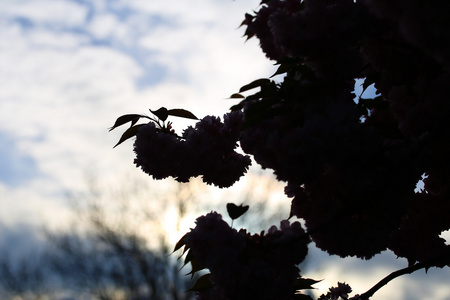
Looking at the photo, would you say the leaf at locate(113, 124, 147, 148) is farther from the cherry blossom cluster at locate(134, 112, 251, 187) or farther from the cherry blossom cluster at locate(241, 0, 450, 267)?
the cherry blossom cluster at locate(241, 0, 450, 267)

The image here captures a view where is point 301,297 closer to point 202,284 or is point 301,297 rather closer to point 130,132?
point 202,284

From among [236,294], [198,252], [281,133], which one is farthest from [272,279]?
[281,133]

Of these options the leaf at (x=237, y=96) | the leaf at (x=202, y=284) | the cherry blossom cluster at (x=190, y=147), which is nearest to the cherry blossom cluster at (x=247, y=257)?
the leaf at (x=202, y=284)

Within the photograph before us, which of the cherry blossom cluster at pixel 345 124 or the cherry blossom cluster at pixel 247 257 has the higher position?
the cherry blossom cluster at pixel 345 124

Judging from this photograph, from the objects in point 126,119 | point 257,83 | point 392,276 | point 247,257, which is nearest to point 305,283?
point 392,276

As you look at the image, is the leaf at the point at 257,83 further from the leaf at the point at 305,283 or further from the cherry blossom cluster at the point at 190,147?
the leaf at the point at 305,283

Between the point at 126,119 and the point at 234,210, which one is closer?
the point at 234,210
